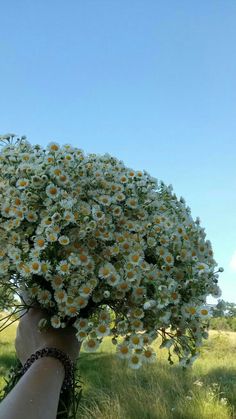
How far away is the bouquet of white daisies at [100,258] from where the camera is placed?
1.34 meters

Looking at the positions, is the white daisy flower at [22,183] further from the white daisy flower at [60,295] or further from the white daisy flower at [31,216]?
the white daisy flower at [60,295]

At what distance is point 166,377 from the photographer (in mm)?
7352

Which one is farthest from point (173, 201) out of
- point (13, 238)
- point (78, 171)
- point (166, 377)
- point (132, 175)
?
point (166, 377)

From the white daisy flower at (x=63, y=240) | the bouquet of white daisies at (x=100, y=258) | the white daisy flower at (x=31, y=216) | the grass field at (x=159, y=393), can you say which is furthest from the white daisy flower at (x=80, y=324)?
the grass field at (x=159, y=393)

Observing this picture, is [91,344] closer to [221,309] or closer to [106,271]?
[106,271]

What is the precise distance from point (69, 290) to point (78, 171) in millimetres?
426

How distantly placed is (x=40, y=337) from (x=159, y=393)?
17.9ft

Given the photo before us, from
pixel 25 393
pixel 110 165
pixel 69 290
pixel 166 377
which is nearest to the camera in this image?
pixel 25 393

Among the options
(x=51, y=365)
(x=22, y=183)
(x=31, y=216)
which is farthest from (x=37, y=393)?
(x=22, y=183)

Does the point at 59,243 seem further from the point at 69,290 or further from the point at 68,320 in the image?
the point at 68,320

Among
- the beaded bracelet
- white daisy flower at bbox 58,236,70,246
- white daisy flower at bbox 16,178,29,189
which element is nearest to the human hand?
the beaded bracelet

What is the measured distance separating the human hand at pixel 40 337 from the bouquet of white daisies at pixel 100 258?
0.17ft

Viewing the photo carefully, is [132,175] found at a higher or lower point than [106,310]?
higher

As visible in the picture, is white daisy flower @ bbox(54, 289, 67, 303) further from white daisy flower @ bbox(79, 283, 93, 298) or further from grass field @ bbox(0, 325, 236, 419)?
grass field @ bbox(0, 325, 236, 419)
